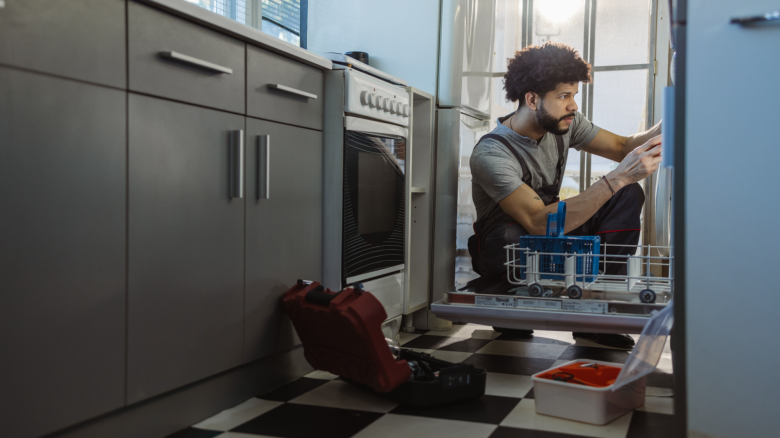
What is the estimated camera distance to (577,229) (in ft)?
7.94

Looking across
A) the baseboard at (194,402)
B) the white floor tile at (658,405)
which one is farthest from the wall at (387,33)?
the white floor tile at (658,405)

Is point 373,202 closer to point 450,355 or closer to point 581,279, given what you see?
point 450,355

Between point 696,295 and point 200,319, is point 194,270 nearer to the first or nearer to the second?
point 200,319

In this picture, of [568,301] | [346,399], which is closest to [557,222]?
[568,301]

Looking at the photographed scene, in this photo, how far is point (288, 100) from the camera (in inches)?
69.0

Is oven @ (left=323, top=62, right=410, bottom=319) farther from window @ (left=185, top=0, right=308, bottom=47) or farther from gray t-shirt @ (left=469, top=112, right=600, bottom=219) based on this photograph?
window @ (left=185, top=0, right=308, bottom=47)

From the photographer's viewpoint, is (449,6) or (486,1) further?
(486,1)

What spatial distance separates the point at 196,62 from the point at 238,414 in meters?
0.84

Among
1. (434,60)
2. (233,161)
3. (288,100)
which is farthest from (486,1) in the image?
(233,161)

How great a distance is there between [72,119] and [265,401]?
0.87 metres

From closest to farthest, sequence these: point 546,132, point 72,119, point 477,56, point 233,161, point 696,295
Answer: point 696,295 < point 72,119 < point 233,161 < point 546,132 < point 477,56

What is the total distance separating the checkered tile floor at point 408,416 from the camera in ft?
4.56

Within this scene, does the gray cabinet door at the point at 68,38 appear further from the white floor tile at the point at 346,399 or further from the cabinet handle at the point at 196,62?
the white floor tile at the point at 346,399

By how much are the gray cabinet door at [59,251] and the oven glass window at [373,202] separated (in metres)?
0.87
